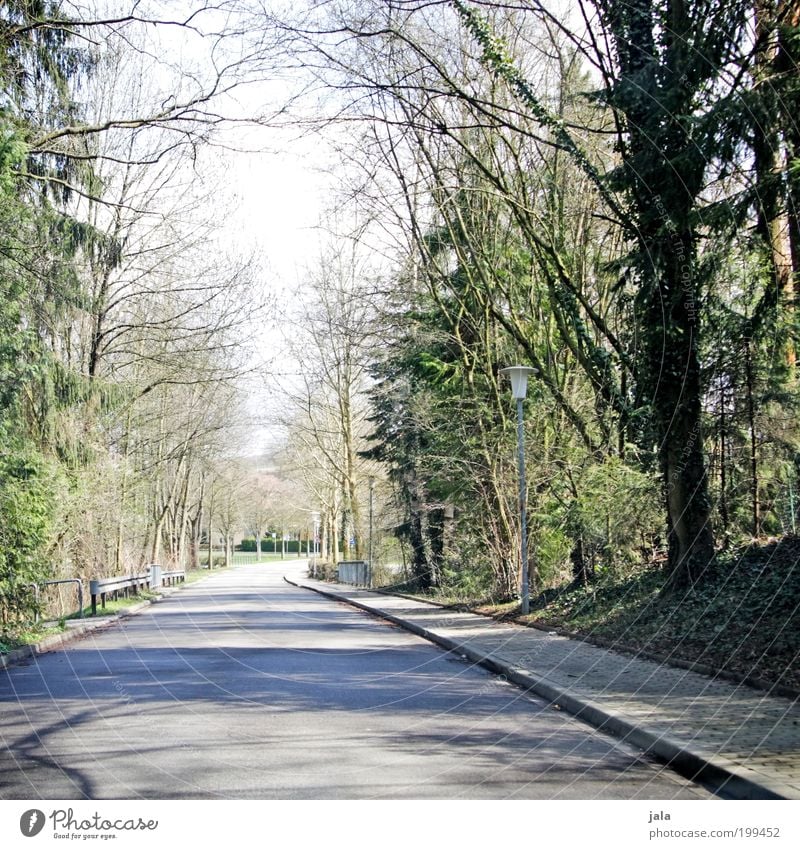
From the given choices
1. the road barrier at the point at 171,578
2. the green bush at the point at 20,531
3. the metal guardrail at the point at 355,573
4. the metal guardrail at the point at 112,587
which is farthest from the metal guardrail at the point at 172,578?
the green bush at the point at 20,531

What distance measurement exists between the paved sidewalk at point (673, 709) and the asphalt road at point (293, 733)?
0.16 m

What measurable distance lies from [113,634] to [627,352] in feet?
28.7

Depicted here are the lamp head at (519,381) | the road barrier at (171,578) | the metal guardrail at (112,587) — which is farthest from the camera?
the road barrier at (171,578)

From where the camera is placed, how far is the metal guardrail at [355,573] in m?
33.9

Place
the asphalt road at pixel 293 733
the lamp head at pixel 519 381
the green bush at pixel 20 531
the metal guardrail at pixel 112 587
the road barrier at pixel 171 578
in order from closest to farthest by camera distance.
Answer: the asphalt road at pixel 293 733 → the green bush at pixel 20 531 → the lamp head at pixel 519 381 → the metal guardrail at pixel 112 587 → the road barrier at pixel 171 578

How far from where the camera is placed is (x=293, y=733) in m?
5.95

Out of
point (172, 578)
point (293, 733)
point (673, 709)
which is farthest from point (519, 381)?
point (172, 578)

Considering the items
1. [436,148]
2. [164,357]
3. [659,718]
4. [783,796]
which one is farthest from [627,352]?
[164,357]

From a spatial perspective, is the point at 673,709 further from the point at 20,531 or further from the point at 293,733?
the point at 20,531

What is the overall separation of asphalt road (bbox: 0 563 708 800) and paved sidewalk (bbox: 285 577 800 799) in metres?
0.16

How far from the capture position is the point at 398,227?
16578 millimetres

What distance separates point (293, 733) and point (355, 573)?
29.6m

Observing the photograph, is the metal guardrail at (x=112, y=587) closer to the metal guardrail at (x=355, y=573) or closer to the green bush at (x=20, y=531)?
the green bush at (x=20, y=531)
